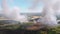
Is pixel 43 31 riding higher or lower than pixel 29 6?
lower

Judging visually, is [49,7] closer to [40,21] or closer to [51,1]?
[51,1]

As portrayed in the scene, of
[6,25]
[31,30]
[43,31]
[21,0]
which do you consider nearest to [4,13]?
[6,25]

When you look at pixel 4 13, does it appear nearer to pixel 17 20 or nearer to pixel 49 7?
pixel 17 20

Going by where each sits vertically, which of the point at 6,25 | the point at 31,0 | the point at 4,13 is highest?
the point at 31,0

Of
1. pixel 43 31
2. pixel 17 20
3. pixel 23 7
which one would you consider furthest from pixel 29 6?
pixel 43 31

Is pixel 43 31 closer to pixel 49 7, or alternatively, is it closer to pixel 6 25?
pixel 49 7

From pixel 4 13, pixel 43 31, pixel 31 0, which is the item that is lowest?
pixel 43 31

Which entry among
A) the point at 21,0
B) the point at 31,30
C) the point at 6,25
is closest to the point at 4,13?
the point at 6,25

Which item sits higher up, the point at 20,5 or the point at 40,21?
the point at 20,5
